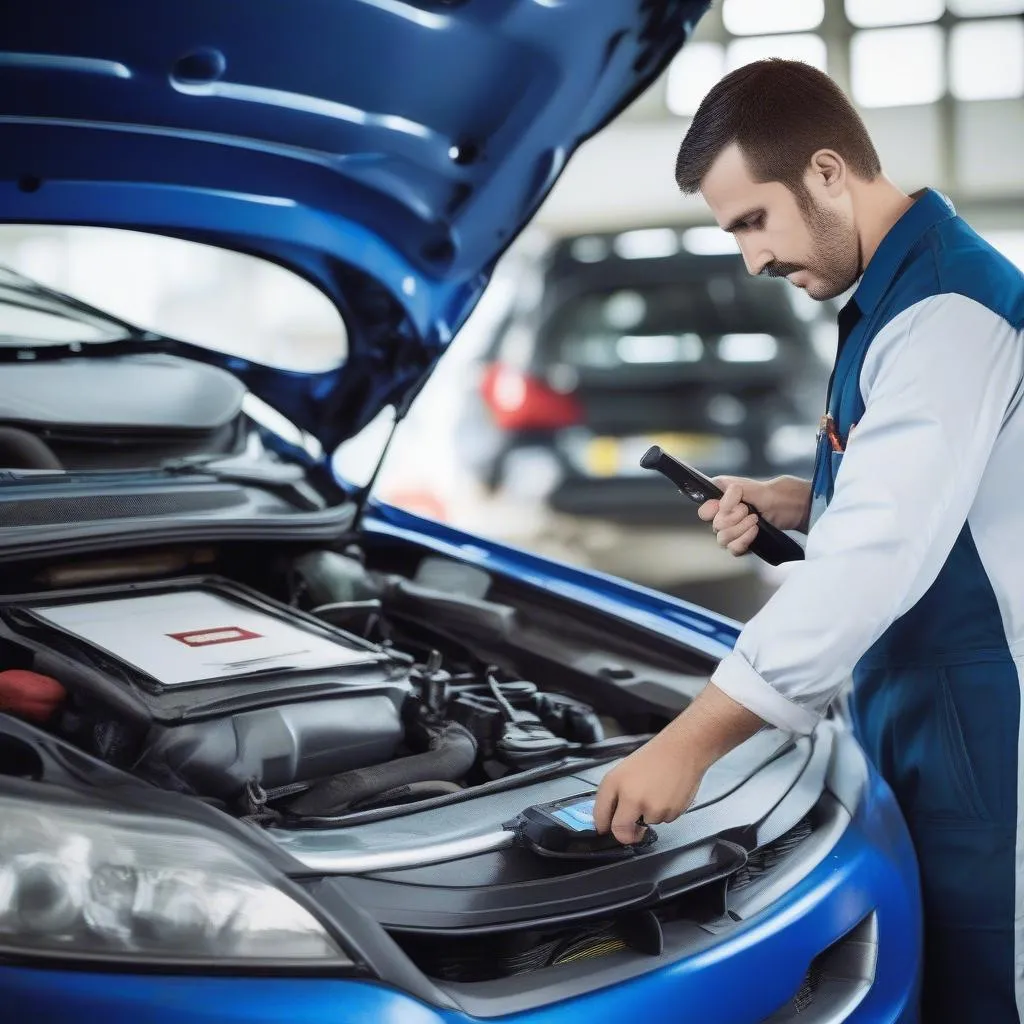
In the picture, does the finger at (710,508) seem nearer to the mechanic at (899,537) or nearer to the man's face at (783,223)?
the mechanic at (899,537)

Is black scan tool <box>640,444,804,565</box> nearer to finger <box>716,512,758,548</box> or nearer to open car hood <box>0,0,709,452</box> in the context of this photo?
finger <box>716,512,758,548</box>

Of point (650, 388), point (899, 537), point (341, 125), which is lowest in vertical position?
point (650, 388)

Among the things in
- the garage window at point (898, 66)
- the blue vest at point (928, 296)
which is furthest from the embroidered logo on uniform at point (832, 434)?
the garage window at point (898, 66)

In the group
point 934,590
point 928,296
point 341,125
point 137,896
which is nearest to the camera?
point 137,896

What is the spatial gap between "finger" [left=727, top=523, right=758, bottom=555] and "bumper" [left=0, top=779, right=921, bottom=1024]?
323 millimetres

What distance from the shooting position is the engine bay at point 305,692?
128 cm

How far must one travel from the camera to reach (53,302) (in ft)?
6.35

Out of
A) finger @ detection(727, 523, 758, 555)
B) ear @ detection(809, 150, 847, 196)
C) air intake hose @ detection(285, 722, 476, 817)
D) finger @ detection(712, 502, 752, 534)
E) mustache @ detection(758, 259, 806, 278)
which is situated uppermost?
ear @ detection(809, 150, 847, 196)

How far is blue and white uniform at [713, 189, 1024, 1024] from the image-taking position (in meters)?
1.15

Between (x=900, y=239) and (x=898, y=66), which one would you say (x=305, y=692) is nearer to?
(x=900, y=239)

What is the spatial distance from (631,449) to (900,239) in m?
3.02

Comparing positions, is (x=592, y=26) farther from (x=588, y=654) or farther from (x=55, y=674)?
(x=55, y=674)

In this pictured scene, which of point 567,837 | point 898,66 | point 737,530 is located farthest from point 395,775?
point 898,66

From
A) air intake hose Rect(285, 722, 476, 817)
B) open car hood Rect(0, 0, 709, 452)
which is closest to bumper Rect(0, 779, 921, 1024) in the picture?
air intake hose Rect(285, 722, 476, 817)
